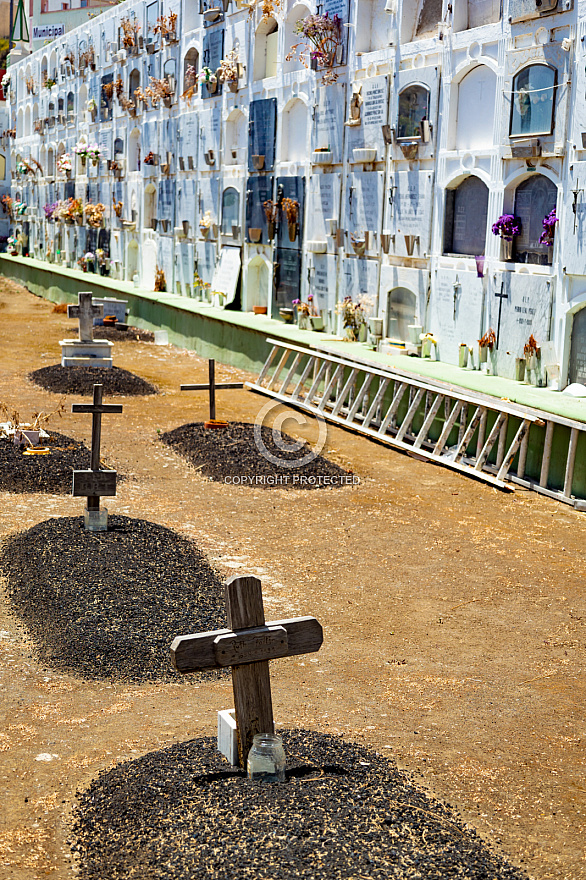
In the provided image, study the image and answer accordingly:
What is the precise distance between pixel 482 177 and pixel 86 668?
9.63 metres

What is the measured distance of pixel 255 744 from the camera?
412 cm

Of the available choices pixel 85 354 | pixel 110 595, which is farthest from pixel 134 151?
pixel 110 595

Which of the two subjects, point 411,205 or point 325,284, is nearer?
point 411,205

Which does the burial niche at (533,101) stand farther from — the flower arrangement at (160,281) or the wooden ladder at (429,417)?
the flower arrangement at (160,281)

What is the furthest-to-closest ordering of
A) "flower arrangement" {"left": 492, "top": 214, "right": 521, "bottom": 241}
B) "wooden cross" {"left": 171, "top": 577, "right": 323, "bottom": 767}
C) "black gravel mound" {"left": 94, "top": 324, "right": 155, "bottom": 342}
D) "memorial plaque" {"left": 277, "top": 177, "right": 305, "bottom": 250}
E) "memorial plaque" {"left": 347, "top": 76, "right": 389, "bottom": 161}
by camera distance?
"black gravel mound" {"left": 94, "top": 324, "right": 155, "bottom": 342}, "memorial plaque" {"left": 277, "top": 177, "right": 305, "bottom": 250}, "memorial plaque" {"left": 347, "top": 76, "right": 389, "bottom": 161}, "flower arrangement" {"left": 492, "top": 214, "right": 521, "bottom": 241}, "wooden cross" {"left": 171, "top": 577, "right": 323, "bottom": 767}

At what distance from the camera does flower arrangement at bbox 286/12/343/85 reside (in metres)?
16.7

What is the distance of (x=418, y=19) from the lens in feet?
49.2

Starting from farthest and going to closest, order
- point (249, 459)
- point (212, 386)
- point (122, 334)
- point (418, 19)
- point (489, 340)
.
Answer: point (122, 334) → point (418, 19) → point (489, 340) → point (212, 386) → point (249, 459)

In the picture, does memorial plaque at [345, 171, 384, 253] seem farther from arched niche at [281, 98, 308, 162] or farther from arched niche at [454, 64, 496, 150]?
arched niche at [281, 98, 308, 162]

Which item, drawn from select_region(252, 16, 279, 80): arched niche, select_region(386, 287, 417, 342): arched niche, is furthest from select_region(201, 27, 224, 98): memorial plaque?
select_region(386, 287, 417, 342): arched niche

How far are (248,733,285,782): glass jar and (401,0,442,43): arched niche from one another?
510 inches

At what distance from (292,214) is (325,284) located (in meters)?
1.80

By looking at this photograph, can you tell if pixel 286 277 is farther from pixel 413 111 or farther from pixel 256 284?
pixel 413 111

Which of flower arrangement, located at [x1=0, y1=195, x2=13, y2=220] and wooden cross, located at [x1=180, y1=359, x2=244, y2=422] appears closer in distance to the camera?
wooden cross, located at [x1=180, y1=359, x2=244, y2=422]
